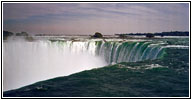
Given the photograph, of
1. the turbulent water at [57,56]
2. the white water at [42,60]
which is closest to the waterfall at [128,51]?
the turbulent water at [57,56]

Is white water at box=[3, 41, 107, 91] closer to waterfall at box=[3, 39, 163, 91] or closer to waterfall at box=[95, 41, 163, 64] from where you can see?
waterfall at box=[3, 39, 163, 91]

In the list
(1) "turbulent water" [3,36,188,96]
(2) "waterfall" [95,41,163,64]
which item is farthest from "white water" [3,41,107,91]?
(2) "waterfall" [95,41,163,64]

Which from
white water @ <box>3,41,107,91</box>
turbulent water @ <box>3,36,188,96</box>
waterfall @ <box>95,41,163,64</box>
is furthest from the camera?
white water @ <box>3,41,107,91</box>

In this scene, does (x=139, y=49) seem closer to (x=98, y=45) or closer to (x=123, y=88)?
(x=98, y=45)

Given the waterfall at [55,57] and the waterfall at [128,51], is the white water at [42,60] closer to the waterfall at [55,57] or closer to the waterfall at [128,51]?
the waterfall at [55,57]

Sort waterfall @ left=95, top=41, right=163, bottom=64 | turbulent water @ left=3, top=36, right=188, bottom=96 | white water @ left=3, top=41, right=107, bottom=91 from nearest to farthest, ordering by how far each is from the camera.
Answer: waterfall @ left=95, top=41, right=163, bottom=64, turbulent water @ left=3, top=36, right=188, bottom=96, white water @ left=3, top=41, right=107, bottom=91

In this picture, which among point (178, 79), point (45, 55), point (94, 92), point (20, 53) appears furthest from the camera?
point (45, 55)

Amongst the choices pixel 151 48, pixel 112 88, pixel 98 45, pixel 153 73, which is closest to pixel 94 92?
pixel 112 88
